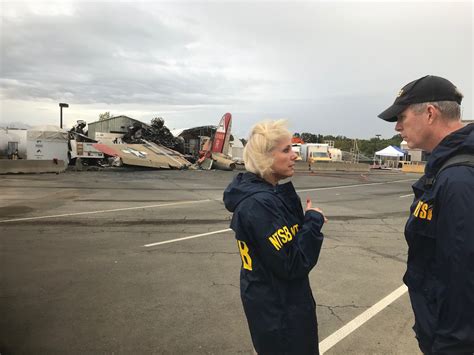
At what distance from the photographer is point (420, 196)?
6.54ft

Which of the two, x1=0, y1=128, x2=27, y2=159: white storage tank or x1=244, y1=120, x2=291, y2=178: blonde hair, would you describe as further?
x1=0, y1=128, x2=27, y2=159: white storage tank

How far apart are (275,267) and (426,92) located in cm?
125

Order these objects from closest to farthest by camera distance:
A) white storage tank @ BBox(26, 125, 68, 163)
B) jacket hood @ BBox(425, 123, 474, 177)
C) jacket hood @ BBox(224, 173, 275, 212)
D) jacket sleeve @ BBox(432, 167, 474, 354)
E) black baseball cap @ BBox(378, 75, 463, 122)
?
jacket sleeve @ BBox(432, 167, 474, 354)
jacket hood @ BBox(425, 123, 474, 177)
black baseball cap @ BBox(378, 75, 463, 122)
jacket hood @ BBox(224, 173, 275, 212)
white storage tank @ BBox(26, 125, 68, 163)

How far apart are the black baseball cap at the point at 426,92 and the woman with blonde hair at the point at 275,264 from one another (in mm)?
785

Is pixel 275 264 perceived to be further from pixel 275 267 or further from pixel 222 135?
pixel 222 135

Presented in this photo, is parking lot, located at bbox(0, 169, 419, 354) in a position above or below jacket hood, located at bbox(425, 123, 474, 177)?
below

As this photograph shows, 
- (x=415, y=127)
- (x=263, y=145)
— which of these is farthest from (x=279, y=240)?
(x=415, y=127)

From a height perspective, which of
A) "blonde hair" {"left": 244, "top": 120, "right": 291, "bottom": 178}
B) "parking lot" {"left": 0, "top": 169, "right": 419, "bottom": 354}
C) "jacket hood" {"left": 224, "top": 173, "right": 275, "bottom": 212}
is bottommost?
"parking lot" {"left": 0, "top": 169, "right": 419, "bottom": 354}

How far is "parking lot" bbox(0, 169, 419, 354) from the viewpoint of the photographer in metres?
3.71

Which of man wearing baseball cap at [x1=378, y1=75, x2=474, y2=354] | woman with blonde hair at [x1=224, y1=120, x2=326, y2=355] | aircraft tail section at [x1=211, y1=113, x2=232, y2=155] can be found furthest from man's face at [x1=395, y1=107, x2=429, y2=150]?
aircraft tail section at [x1=211, y1=113, x2=232, y2=155]

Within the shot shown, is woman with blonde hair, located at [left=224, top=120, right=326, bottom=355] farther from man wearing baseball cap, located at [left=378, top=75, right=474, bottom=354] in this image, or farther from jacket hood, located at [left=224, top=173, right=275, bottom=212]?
man wearing baseball cap, located at [left=378, top=75, right=474, bottom=354]

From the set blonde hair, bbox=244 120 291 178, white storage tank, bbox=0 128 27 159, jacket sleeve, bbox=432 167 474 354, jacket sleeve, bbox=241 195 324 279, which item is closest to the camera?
jacket sleeve, bbox=432 167 474 354

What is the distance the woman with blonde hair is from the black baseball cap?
30.9 inches

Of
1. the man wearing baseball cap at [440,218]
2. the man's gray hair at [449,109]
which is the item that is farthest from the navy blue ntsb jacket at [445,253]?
the man's gray hair at [449,109]
